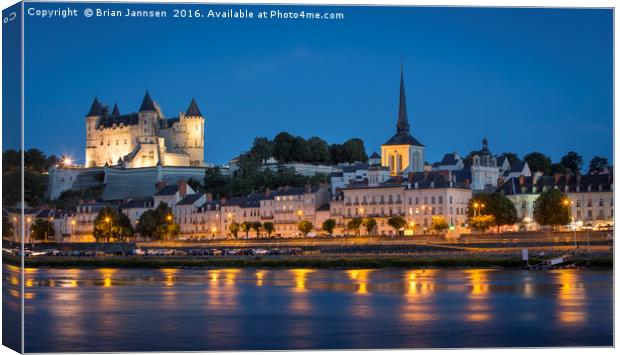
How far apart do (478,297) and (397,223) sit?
29899mm

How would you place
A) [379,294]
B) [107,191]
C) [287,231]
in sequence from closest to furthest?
[379,294]
[287,231]
[107,191]

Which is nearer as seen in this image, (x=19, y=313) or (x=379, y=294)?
(x=19, y=313)

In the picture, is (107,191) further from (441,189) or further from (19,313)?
(19,313)

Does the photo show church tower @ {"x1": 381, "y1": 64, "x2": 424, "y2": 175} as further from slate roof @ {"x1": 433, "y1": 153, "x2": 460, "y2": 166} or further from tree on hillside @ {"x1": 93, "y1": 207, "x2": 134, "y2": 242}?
tree on hillside @ {"x1": 93, "y1": 207, "x2": 134, "y2": 242}

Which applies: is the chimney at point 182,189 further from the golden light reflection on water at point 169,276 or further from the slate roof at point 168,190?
the golden light reflection on water at point 169,276

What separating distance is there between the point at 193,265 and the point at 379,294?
52.9ft

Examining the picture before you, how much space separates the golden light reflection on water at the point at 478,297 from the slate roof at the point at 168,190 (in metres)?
36.1

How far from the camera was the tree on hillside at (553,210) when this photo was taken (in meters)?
46.5

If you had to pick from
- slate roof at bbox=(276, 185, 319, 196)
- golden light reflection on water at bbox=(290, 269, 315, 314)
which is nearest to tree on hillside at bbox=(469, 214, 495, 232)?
slate roof at bbox=(276, 185, 319, 196)

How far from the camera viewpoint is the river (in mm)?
14594

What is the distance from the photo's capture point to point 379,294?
22.4 metres

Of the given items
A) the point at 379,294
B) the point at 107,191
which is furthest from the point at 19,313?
the point at 107,191

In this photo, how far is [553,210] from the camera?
46.5 metres

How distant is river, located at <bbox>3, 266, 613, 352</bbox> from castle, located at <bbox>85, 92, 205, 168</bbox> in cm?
5425
